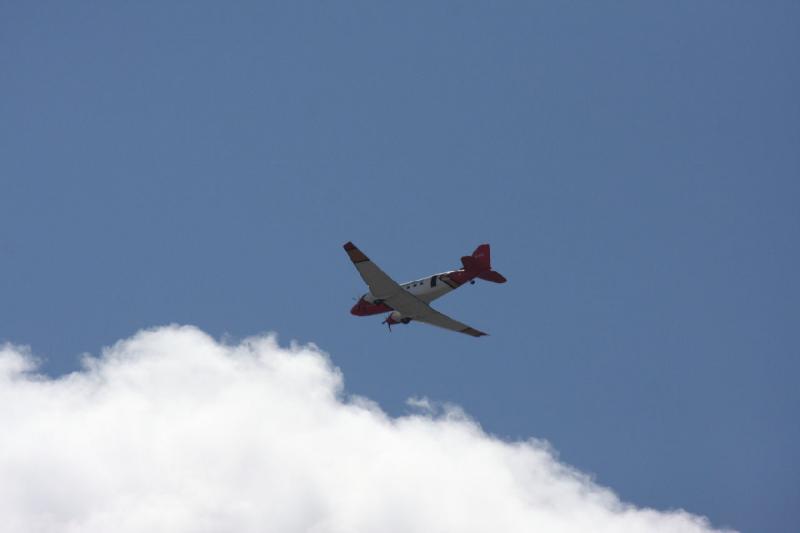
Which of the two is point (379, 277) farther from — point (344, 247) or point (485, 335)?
point (485, 335)

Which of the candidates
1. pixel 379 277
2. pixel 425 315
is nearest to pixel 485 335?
pixel 425 315

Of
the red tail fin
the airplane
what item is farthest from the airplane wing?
the red tail fin

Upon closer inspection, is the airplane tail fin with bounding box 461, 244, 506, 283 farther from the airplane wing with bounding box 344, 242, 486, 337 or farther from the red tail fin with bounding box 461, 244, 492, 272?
the airplane wing with bounding box 344, 242, 486, 337

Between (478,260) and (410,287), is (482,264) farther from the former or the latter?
(410,287)

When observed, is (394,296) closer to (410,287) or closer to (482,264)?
(410,287)

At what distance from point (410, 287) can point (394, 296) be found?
2266 mm

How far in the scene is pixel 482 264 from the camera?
9506cm

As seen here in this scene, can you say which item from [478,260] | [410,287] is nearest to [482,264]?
[478,260]

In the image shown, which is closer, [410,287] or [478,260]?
[478,260]

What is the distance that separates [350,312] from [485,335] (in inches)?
567

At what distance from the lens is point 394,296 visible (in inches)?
3802

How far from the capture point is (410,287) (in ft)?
322

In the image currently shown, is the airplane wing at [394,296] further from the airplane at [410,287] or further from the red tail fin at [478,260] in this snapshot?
the red tail fin at [478,260]

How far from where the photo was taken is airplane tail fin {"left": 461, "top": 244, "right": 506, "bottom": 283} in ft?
311
